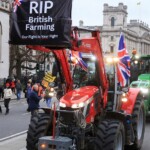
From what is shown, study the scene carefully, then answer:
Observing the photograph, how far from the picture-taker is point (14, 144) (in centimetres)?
1238

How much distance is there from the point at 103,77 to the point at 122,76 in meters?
0.80

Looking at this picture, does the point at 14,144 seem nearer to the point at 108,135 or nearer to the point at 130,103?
the point at 130,103

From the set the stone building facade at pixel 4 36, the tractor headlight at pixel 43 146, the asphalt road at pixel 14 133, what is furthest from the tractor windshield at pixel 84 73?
the stone building facade at pixel 4 36

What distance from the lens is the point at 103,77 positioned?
9758 millimetres

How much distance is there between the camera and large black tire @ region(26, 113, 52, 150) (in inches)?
374

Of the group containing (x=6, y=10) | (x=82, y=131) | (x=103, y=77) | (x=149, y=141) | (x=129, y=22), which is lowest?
(x=149, y=141)

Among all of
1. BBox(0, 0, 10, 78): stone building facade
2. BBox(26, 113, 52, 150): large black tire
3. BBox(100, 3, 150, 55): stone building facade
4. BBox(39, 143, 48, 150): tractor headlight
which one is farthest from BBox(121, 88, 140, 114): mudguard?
BBox(100, 3, 150, 55): stone building facade

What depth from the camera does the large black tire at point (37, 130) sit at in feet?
31.2

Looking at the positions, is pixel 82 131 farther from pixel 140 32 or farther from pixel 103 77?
pixel 140 32

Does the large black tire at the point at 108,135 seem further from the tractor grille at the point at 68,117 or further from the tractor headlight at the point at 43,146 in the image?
the tractor headlight at the point at 43,146

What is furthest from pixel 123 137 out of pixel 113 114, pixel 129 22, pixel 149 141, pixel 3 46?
pixel 129 22

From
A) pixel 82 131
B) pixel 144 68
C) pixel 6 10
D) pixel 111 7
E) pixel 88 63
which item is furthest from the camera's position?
pixel 111 7

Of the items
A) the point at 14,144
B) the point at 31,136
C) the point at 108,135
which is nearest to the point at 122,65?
the point at 108,135

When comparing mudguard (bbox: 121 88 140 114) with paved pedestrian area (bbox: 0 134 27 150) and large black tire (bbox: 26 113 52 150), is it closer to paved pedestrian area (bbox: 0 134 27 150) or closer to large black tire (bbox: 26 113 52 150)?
large black tire (bbox: 26 113 52 150)
